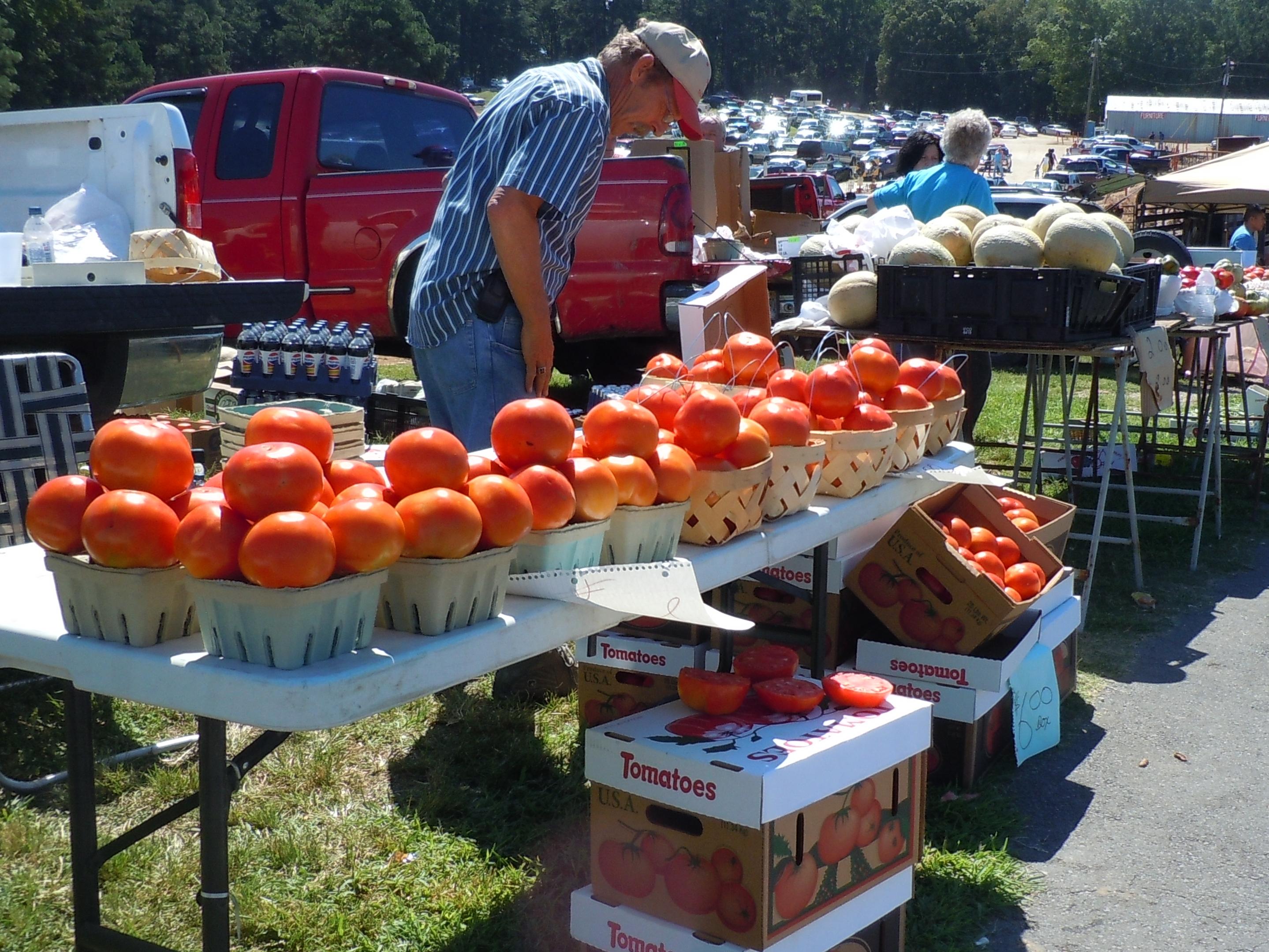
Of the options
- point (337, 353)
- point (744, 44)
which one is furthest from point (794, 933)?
point (744, 44)

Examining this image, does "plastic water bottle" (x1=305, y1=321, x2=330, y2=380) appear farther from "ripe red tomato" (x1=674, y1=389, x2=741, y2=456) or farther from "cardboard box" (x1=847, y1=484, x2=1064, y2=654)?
"ripe red tomato" (x1=674, y1=389, x2=741, y2=456)

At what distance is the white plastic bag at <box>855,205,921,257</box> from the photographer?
5504mm

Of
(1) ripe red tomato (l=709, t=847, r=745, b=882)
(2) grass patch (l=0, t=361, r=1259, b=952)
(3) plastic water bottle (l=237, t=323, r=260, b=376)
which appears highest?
(3) plastic water bottle (l=237, t=323, r=260, b=376)

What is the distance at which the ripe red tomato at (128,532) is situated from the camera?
157 centimetres

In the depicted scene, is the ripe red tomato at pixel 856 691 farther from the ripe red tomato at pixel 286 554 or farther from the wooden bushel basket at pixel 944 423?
the ripe red tomato at pixel 286 554

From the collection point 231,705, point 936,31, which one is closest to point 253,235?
point 231,705

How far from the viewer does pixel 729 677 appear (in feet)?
7.97

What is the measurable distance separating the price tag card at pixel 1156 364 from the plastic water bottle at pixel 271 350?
14.9ft

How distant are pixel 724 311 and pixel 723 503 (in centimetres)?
181

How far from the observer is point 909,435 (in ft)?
9.66

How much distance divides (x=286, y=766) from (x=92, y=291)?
1.59 metres

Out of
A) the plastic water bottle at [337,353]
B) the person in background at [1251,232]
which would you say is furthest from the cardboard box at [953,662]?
the person in background at [1251,232]

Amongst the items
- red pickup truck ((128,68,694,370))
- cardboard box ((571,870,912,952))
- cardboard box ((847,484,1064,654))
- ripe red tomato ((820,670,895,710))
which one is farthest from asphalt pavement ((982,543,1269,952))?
red pickup truck ((128,68,694,370))

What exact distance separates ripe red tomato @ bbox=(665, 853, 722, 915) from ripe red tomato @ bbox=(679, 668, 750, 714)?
12.3 inches
